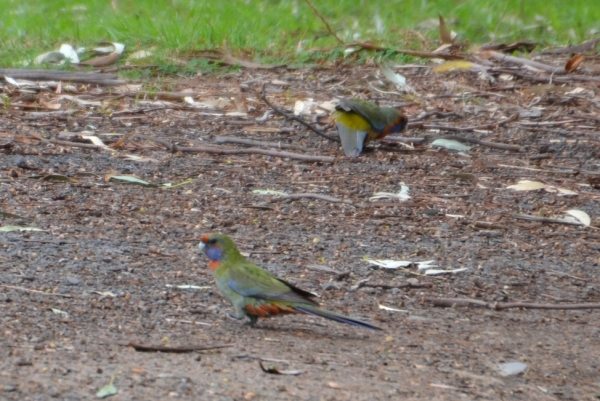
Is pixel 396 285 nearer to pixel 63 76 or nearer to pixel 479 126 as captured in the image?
pixel 479 126

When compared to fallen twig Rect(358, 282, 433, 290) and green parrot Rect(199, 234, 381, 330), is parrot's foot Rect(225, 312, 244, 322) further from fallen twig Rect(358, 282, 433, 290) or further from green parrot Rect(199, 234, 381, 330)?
fallen twig Rect(358, 282, 433, 290)

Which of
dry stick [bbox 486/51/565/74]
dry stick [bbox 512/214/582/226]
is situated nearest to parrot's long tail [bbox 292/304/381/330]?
dry stick [bbox 512/214/582/226]

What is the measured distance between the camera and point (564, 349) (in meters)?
4.20

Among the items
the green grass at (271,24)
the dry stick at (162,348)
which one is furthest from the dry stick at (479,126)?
the dry stick at (162,348)

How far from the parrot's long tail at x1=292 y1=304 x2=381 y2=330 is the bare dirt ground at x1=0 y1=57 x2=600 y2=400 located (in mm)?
111

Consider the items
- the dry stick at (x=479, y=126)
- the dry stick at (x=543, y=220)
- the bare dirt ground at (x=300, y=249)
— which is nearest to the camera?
the bare dirt ground at (x=300, y=249)

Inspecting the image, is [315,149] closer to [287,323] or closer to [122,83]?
[122,83]

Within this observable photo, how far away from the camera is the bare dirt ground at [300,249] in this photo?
3.64m

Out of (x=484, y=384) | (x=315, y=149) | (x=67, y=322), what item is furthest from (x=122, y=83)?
(x=484, y=384)

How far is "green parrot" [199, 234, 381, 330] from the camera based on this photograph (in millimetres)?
4070

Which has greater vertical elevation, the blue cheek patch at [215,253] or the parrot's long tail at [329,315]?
the blue cheek patch at [215,253]

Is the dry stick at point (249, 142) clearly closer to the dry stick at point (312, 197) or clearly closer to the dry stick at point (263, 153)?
the dry stick at point (263, 153)

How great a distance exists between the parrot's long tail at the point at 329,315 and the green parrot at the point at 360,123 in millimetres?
3215

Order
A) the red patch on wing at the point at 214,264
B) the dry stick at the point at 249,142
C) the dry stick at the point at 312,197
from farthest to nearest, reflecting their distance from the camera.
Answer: the dry stick at the point at 249,142, the dry stick at the point at 312,197, the red patch on wing at the point at 214,264
